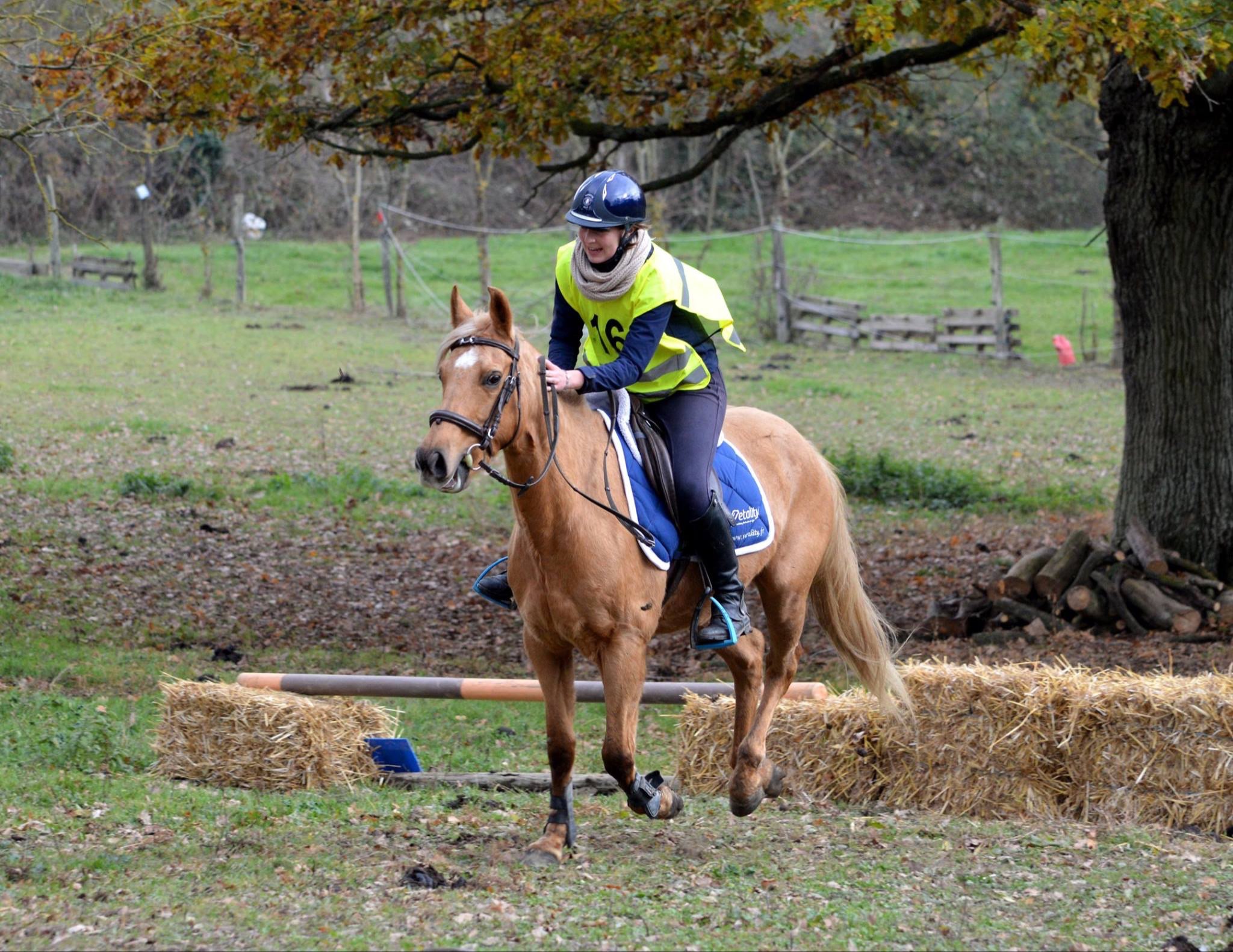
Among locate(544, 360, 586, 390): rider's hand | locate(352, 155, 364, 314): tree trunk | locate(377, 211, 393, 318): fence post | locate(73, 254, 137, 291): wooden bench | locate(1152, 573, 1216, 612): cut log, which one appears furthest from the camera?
locate(352, 155, 364, 314): tree trunk

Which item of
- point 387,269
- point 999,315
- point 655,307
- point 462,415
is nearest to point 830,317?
point 999,315

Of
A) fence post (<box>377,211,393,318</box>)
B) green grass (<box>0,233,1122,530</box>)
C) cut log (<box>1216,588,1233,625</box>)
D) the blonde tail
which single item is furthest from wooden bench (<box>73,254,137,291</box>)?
the blonde tail

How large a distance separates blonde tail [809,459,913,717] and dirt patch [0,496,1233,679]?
3.09 m

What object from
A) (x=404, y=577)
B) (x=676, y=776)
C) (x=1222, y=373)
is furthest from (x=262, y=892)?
(x=1222, y=373)

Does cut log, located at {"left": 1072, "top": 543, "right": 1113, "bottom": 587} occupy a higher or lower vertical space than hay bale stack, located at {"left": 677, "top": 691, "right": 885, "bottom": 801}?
higher

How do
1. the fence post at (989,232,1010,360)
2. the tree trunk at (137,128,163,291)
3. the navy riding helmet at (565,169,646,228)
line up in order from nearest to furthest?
1. the navy riding helmet at (565,169,646,228)
2. the fence post at (989,232,1010,360)
3. the tree trunk at (137,128,163,291)

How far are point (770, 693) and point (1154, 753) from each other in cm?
209

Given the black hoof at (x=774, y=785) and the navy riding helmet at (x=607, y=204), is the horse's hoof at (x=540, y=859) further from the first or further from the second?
the navy riding helmet at (x=607, y=204)

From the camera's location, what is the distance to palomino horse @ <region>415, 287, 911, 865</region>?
5.27 meters

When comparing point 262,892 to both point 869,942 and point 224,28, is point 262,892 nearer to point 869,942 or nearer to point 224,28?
point 869,942

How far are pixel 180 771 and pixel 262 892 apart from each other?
2425mm

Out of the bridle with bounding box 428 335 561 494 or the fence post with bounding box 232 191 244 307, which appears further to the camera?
the fence post with bounding box 232 191 244 307

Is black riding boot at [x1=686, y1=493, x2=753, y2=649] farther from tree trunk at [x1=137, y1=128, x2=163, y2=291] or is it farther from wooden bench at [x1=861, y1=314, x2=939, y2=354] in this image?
tree trunk at [x1=137, y1=128, x2=163, y2=291]

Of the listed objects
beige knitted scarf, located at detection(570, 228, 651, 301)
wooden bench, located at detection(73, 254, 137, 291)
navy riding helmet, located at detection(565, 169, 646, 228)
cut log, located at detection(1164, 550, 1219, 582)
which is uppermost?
wooden bench, located at detection(73, 254, 137, 291)
